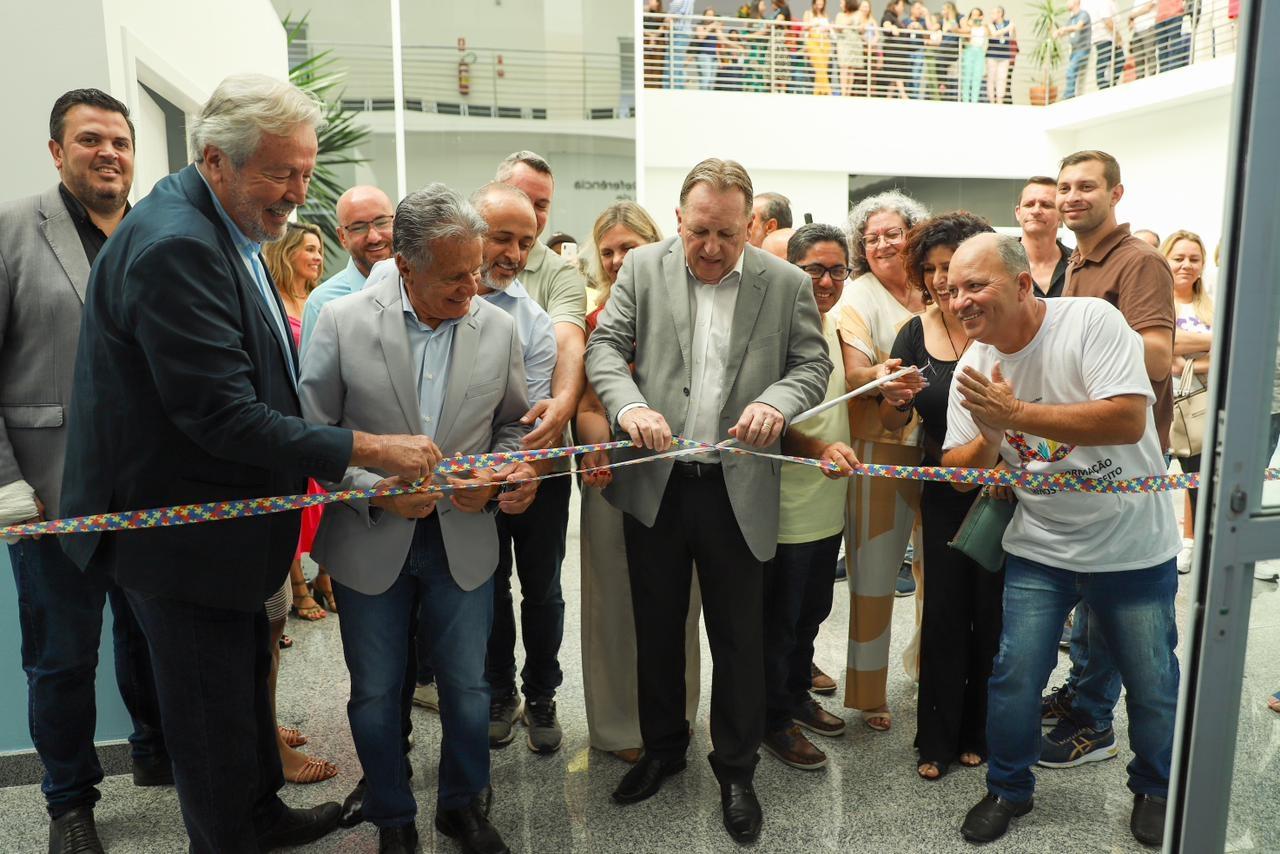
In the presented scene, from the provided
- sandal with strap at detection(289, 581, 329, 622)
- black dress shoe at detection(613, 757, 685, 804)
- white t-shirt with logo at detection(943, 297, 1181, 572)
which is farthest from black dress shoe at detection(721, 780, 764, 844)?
sandal with strap at detection(289, 581, 329, 622)

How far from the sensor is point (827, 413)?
122 inches

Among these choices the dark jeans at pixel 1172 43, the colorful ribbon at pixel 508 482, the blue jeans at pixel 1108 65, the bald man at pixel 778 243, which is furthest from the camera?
the blue jeans at pixel 1108 65

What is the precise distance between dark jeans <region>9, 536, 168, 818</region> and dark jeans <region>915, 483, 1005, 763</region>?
2384mm

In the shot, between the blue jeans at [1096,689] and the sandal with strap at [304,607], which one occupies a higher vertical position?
the blue jeans at [1096,689]

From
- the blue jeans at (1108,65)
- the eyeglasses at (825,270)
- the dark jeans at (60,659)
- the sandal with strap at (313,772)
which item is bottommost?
the sandal with strap at (313,772)

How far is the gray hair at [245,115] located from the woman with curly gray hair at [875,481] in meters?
1.92

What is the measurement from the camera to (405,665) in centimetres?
248

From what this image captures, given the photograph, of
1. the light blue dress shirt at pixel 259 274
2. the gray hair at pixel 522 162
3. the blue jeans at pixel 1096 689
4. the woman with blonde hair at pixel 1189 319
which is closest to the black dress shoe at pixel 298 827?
the light blue dress shirt at pixel 259 274

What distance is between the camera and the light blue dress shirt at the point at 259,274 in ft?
6.88

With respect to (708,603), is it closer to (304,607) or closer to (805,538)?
(805,538)

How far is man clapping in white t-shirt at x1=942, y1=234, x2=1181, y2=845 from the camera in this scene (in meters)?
2.45

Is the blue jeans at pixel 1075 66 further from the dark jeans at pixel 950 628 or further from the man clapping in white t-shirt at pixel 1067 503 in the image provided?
the man clapping in white t-shirt at pixel 1067 503

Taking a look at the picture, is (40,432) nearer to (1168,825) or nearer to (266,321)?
(266,321)

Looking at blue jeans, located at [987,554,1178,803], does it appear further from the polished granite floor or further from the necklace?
the necklace
